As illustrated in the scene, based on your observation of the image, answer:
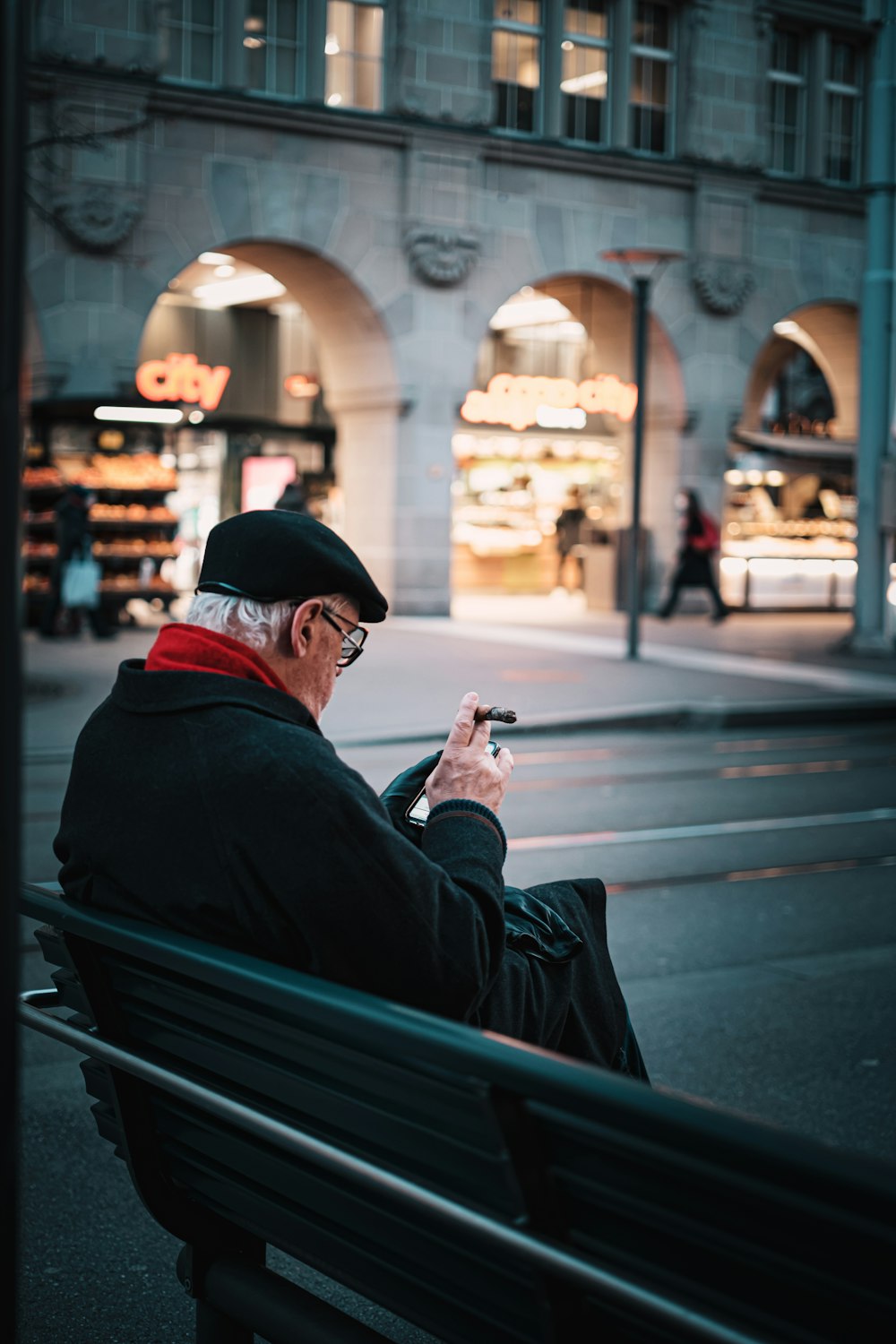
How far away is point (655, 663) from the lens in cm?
1742

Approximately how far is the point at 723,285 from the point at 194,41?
9.15 metres

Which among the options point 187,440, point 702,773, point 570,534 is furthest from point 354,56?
point 702,773

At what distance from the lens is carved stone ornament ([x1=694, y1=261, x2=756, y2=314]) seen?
86.4 feet

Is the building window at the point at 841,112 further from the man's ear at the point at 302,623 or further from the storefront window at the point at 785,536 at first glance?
the man's ear at the point at 302,623

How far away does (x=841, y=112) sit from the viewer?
28.8 meters

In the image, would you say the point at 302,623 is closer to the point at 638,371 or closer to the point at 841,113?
the point at 638,371

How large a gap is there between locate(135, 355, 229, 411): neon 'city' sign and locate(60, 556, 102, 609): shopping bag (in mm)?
6877

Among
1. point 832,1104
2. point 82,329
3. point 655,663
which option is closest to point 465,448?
point 82,329

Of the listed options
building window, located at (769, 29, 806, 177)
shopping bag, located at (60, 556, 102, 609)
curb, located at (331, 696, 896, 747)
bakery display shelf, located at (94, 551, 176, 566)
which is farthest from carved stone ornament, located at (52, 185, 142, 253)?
building window, located at (769, 29, 806, 177)

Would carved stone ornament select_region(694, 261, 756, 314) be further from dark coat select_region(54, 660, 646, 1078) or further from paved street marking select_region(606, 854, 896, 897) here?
dark coat select_region(54, 660, 646, 1078)

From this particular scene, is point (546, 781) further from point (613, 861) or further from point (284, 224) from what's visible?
point (284, 224)

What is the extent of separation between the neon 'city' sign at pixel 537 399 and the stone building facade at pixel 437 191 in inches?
30.6

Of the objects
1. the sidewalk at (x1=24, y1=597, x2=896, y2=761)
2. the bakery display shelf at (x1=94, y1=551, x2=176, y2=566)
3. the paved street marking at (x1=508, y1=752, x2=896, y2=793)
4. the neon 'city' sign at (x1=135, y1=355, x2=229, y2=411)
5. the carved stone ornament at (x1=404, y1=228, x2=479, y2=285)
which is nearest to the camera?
the paved street marking at (x1=508, y1=752, x2=896, y2=793)

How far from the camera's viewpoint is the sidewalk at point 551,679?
12.9m
